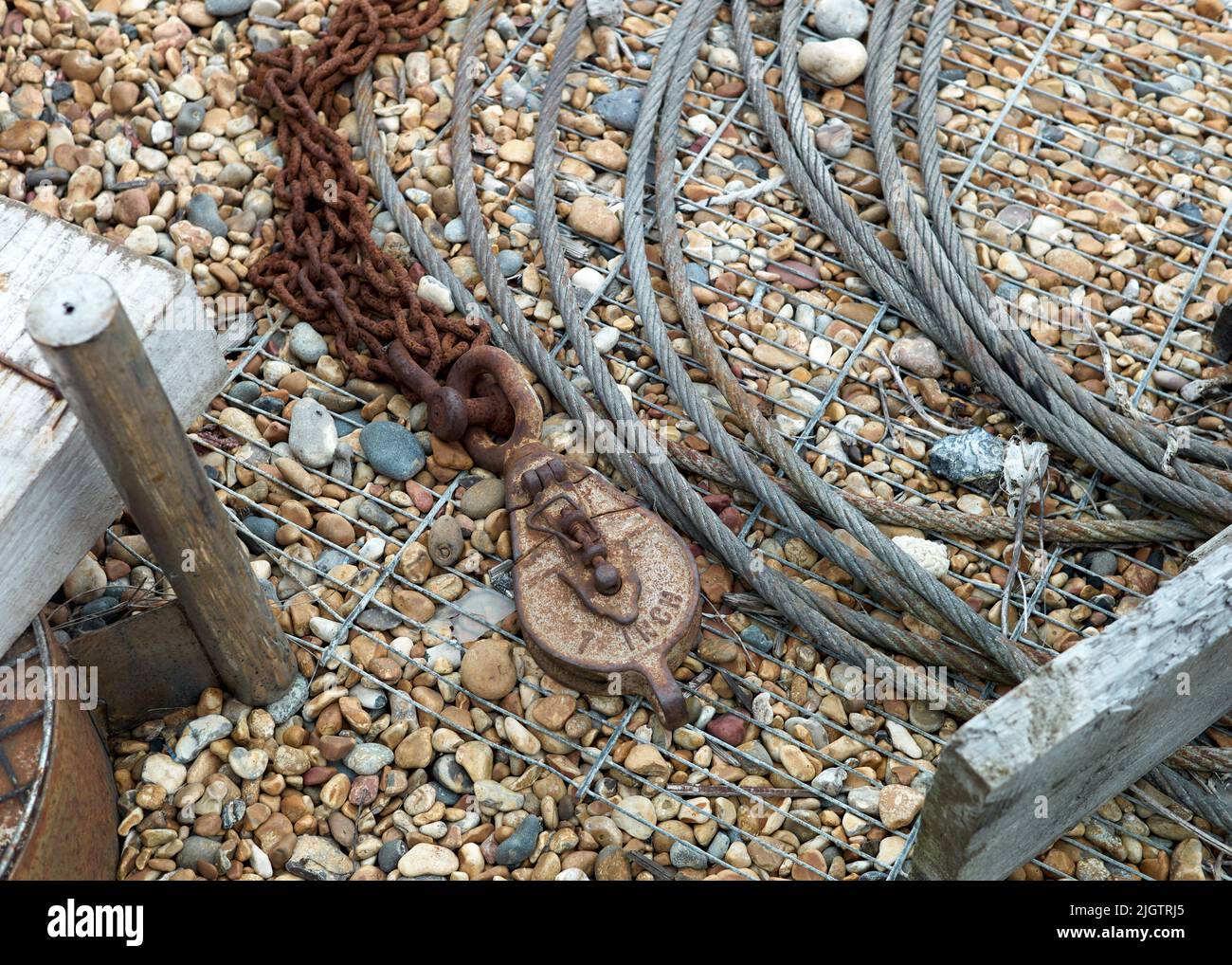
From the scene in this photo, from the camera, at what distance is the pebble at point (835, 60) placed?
14.0 ft

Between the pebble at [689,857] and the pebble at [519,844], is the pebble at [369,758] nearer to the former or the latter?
the pebble at [519,844]

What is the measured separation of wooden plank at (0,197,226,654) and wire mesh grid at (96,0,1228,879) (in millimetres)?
629

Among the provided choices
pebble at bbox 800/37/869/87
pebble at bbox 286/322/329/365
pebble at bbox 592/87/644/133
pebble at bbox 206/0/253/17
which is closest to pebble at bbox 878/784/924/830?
pebble at bbox 286/322/329/365

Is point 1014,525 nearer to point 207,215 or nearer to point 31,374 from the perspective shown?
point 31,374

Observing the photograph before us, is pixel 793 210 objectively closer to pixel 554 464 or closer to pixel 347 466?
pixel 554 464

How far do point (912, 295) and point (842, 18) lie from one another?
114cm

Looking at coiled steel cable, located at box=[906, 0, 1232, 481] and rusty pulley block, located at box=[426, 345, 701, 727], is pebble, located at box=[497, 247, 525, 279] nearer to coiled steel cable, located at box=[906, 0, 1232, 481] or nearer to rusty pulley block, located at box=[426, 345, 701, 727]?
rusty pulley block, located at box=[426, 345, 701, 727]

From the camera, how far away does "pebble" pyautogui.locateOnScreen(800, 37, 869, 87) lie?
4.26m

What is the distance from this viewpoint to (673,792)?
3082 millimetres

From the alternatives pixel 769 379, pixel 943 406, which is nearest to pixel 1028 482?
pixel 943 406

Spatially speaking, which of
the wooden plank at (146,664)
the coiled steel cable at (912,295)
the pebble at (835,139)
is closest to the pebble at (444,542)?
the wooden plank at (146,664)

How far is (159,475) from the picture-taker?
2514 mm

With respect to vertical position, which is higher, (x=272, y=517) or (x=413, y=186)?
(x=413, y=186)
